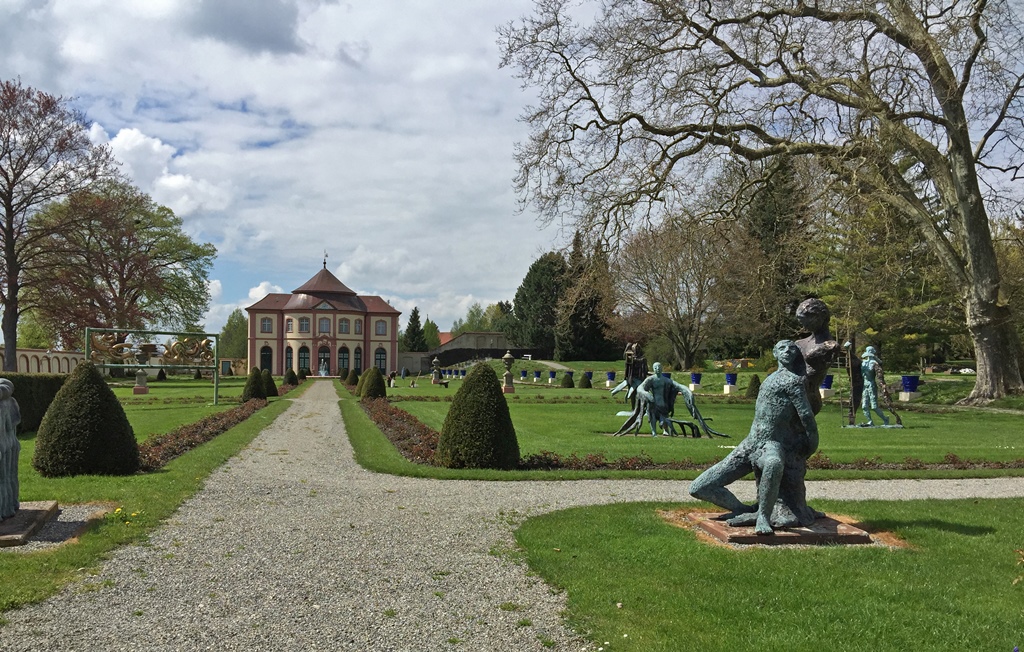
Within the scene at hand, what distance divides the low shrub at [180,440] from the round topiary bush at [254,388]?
641 centimetres

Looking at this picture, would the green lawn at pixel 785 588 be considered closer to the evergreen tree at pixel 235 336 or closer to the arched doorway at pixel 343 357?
the arched doorway at pixel 343 357

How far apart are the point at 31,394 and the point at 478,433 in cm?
1196

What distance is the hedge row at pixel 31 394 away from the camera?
16344 mm

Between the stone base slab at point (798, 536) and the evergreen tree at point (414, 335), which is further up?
the evergreen tree at point (414, 335)

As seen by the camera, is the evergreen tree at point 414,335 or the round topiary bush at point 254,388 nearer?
the round topiary bush at point 254,388

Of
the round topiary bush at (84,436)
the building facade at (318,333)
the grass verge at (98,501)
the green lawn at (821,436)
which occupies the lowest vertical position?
the green lawn at (821,436)

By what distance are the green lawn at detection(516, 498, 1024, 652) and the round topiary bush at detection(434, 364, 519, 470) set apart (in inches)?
147

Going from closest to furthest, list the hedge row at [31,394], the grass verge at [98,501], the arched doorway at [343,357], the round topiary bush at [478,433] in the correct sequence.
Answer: the grass verge at [98,501], the round topiary bush at [478,433], the hedge row at [31,394], the arched doorway at [343,357]

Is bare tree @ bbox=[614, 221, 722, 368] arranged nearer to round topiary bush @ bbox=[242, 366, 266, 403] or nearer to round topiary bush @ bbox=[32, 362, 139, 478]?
round topiary bush @ bbox=[242, 366, 266, 403]

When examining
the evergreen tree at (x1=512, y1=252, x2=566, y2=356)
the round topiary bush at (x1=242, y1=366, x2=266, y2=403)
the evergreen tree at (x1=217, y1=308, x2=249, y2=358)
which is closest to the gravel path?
the round topiary bush at (x1=242, y1=366, x2=266, y2=403)

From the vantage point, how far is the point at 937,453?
501 inches

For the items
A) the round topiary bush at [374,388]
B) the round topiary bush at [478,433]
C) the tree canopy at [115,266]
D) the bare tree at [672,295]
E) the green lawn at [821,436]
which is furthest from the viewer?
the bare tree at [672,295]

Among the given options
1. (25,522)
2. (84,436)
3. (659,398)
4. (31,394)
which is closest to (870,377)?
(659,398)

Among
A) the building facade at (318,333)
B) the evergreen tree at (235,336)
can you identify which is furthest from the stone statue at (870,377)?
the evergreen tree at (235,336)
